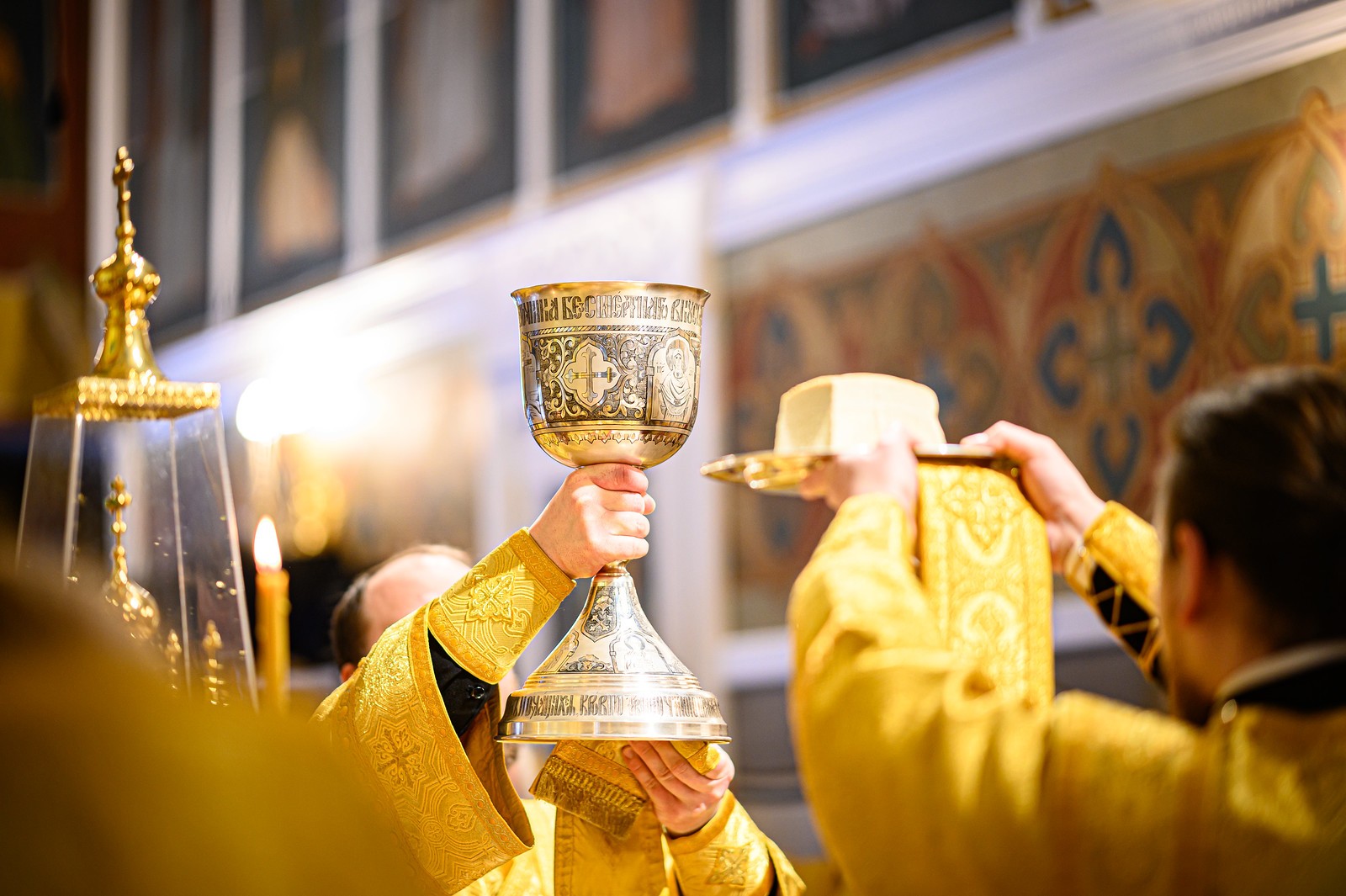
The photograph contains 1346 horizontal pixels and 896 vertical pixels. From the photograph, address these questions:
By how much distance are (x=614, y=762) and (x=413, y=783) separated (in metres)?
0.28

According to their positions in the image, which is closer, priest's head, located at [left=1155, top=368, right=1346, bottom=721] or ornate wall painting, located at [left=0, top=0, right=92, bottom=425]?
priest's head, located at [left=1155, top=368, right=1346, bottom=721]

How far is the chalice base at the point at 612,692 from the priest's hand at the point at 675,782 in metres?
0.11

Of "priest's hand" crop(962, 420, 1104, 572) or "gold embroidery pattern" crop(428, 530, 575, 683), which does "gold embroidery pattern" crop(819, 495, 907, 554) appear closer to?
"priest's hand" crop(962, 420, 1104, 572)

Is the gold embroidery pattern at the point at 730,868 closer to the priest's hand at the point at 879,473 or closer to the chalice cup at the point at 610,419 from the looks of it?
the chalice cup at the point at 610,419

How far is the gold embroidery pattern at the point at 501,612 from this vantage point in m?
2.07

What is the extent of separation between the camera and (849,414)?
1962 mm

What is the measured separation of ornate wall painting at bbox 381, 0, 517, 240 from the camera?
25.5ft

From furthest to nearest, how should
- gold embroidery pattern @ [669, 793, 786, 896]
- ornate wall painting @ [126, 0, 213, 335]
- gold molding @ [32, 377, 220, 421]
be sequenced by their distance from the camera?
ornate wall painting @ [126, 0, 213, 335] < gold molding @ [32, 377, 220, 421] < gold embroidery pattern @ [669, 793, 786, 896]

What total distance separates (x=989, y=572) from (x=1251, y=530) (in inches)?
19.1

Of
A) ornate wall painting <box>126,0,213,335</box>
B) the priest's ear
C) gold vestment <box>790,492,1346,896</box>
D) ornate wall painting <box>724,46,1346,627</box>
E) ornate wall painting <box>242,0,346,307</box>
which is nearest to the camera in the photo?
gold vestment <box>790,492,1346,896</box>

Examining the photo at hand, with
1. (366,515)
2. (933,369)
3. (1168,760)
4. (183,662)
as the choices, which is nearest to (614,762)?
(183,662)

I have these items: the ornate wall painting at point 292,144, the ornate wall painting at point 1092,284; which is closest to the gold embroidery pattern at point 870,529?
the ornate wall painting at point 1092,284

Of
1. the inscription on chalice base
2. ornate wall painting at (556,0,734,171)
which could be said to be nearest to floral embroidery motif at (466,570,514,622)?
the inscription on chalice base

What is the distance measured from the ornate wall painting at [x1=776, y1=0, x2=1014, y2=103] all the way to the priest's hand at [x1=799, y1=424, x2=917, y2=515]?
3610mm
